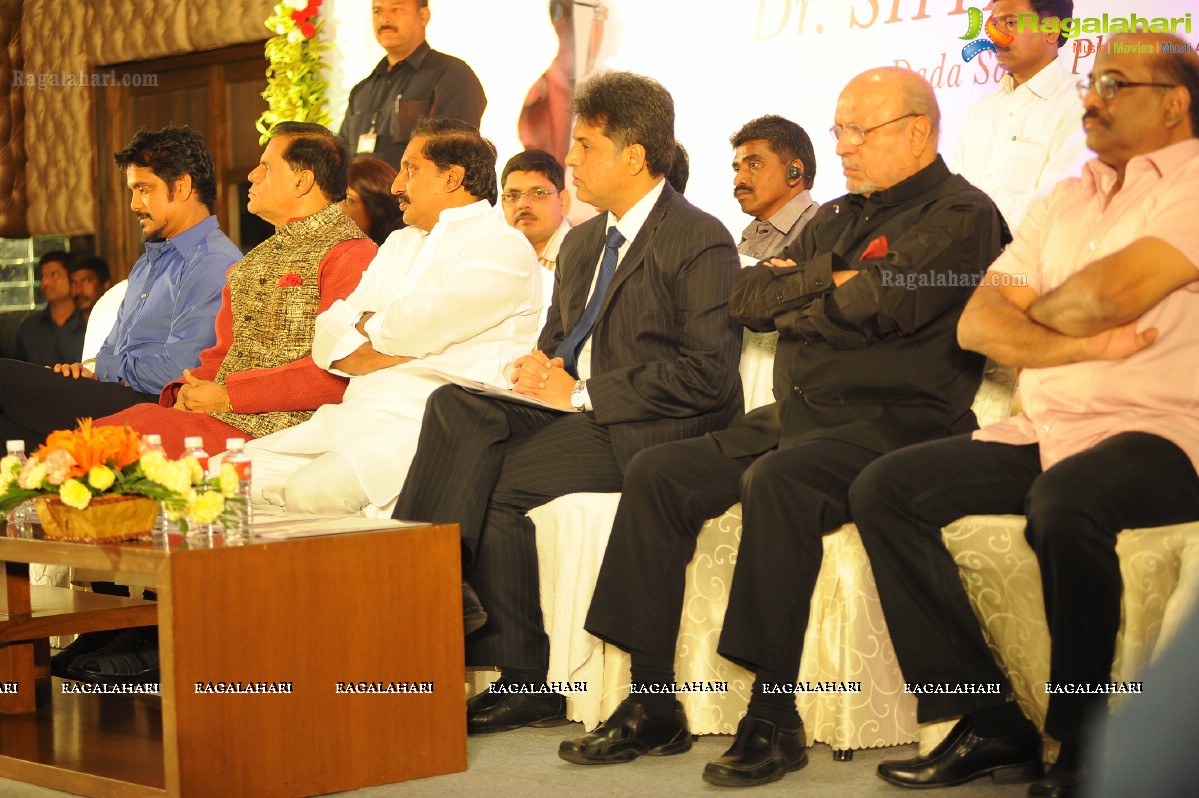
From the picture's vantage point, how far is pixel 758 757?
2.65 meters

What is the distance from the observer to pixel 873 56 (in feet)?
16.8

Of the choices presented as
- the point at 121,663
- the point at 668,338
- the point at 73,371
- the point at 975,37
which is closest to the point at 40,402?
the point at 73,371

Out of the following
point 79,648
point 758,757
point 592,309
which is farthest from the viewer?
point 79,648

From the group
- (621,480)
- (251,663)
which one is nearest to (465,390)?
(621,480)

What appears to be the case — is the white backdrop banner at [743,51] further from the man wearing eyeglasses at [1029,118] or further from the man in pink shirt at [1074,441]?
the man in pink shirt at [1074,441]

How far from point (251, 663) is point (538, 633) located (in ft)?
2.90

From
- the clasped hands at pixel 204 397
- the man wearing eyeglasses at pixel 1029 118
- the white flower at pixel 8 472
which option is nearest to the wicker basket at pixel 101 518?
the white flower at pixel 8 472

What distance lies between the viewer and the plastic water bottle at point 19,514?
293 centimetres

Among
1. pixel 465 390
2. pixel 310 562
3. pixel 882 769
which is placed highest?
pixel 465 390

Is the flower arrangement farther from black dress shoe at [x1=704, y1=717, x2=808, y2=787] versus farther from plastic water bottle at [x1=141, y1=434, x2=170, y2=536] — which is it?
black dress shoe at [x1=704, y1=717, x2=808, y2=787]

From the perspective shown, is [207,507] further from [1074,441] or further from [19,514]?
[1074,441]

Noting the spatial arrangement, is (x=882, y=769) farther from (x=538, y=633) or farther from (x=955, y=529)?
(x=538, y=633)

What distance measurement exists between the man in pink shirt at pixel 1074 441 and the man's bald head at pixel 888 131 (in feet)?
1.13

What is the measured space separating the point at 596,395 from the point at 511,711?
2.46ft
